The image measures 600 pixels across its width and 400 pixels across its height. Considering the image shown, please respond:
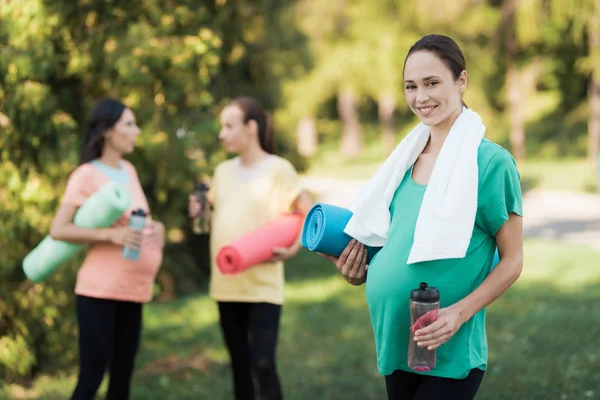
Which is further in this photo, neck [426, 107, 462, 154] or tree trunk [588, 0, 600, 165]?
tree trunk [588, 0, 600, 165]

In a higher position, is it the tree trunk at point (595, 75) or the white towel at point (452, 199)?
the tree trunk at point (595, 75)

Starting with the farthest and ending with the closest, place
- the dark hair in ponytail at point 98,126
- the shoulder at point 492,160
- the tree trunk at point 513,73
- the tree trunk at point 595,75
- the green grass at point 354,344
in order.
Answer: the tree trunk at point 513,73, the tree trunk at point 595,75, the green grass at point 354,344, the dark hair in ponytail at point 98,126, the shoulder at point 492,160

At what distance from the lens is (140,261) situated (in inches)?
191

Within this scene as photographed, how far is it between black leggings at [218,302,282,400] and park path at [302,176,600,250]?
700cm

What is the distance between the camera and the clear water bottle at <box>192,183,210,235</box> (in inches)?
204

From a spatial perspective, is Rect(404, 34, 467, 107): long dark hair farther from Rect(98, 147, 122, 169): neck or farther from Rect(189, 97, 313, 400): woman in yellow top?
Rect(98, 147, 122, 169): neck

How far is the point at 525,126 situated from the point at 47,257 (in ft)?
105

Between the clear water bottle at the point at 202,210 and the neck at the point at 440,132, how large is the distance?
241 centimetres

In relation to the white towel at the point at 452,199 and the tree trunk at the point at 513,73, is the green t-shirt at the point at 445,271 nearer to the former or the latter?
the white towel at the point at 452,199

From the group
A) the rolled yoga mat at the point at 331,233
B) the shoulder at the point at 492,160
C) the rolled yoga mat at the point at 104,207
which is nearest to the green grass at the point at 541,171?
the rolled yoga mat at the point at 104,207

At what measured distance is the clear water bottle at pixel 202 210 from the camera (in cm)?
519

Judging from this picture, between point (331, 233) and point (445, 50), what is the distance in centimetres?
78

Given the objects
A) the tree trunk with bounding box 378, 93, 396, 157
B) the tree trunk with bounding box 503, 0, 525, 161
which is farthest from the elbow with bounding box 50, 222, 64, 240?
the tree trunk with bounding box 378, 93, 396, 157

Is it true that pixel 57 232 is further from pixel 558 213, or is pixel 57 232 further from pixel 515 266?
pixel 558 213
